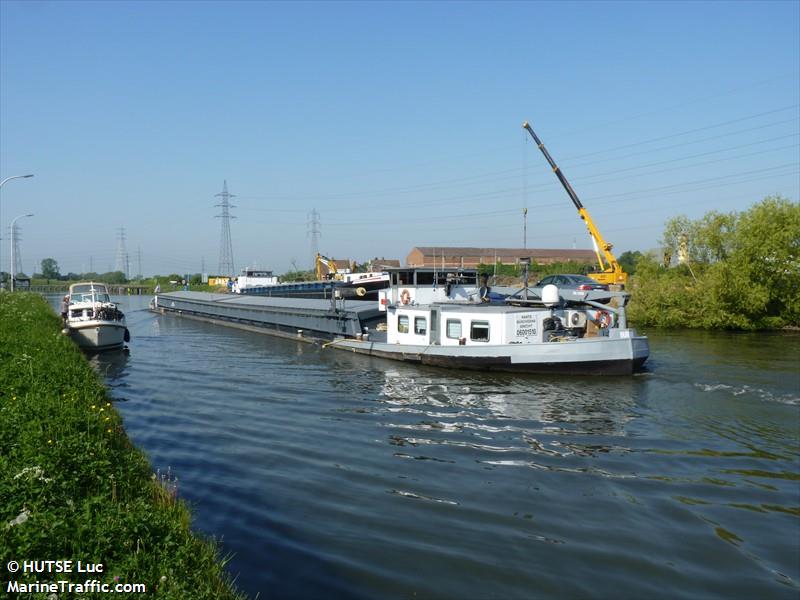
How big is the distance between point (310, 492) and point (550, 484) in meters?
4.30

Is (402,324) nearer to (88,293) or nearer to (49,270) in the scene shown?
(88,293)

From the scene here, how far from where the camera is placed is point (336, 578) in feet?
23.0

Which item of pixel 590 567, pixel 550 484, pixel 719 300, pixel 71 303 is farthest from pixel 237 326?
pixel 590 567

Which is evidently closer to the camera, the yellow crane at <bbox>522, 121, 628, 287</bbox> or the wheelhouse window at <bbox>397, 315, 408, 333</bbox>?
the wheelhouse window at <bbox>397, 315, 408, 333</bbox>

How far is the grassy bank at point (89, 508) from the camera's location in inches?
181

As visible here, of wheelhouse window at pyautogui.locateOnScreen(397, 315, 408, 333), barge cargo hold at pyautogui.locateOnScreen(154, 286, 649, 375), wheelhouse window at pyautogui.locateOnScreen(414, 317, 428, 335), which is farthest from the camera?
wheelhouse window at pyautogui.locateOnScreen(397, 315, 408, 333)

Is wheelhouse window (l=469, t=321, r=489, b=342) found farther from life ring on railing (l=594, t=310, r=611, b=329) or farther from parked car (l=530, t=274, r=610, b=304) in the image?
parked car (l=530, t=274, r=610, b=304)

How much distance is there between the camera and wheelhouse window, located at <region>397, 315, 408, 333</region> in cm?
2559

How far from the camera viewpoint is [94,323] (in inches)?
1056

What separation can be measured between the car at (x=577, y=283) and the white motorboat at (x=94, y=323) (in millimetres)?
22007

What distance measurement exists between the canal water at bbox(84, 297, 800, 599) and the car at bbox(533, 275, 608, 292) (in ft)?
31.3

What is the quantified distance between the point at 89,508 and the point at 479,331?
1809cm

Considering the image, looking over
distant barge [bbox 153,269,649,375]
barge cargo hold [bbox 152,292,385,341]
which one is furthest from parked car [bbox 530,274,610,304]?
barge cargo hold [bbox 152,292,385,341]

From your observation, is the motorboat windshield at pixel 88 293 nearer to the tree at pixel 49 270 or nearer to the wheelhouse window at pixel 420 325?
the wheelhouse window at pixel 420 325
